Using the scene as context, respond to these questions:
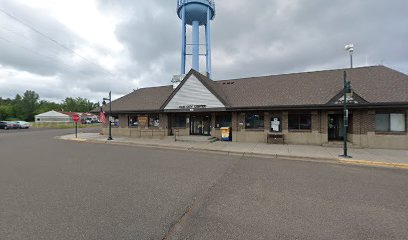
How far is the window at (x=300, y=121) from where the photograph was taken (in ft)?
47.1

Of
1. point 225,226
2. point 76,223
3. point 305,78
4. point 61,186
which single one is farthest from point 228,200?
point 305,78

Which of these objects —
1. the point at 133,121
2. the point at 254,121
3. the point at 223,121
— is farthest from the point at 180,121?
the point at 254,121

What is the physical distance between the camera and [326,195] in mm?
5082

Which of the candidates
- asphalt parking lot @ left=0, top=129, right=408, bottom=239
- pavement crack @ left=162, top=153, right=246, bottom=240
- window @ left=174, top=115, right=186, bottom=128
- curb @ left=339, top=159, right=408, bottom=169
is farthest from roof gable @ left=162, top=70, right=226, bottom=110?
pavement crack @ left=162, top=153, right=246, bottom=240

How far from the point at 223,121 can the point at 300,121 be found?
6.31 m

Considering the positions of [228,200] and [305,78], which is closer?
[228,200]

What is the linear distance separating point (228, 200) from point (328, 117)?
13678 millimetres

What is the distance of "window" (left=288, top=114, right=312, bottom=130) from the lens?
565 inches

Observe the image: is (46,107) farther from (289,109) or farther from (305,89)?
(305,89)

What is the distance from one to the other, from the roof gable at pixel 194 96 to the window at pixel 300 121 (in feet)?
17.9

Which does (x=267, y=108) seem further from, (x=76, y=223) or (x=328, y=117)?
(x=76, y=223)

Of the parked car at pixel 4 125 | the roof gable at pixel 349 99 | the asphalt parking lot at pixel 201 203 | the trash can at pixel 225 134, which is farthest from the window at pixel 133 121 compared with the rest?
the parked car at pixel 4 125

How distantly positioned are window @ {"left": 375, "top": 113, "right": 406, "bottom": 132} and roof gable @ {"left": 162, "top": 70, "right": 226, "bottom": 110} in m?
10.7

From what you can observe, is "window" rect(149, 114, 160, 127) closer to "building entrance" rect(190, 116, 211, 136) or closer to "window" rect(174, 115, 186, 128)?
"window" rect(174, 115, 186, 128)
